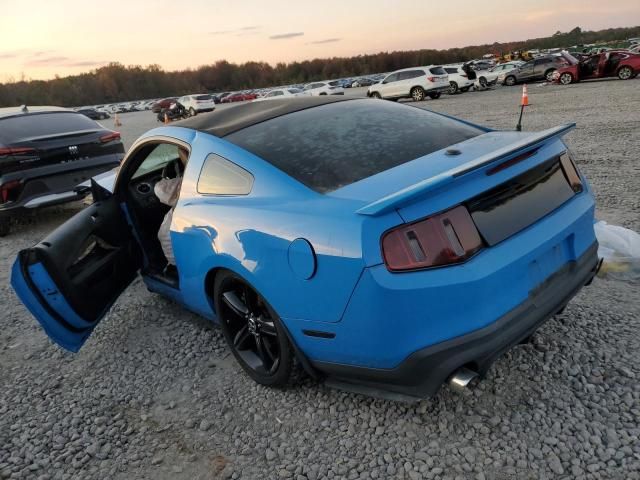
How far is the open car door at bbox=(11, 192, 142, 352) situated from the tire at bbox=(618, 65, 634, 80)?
23.8 m

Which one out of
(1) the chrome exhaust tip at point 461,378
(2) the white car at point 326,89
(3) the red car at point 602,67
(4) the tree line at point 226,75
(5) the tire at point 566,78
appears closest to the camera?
(1) the chrome exhaust tip at point 461,378

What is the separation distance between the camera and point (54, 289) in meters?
3.12

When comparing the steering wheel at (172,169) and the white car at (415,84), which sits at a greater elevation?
the steering wheel at (172,169)

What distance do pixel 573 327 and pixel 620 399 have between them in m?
0.68

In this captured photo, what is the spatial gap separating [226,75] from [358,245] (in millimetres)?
112236

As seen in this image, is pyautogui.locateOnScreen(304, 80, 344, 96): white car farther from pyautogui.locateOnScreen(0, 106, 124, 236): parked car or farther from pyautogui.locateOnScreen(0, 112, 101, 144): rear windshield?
pyautogui.locateOnScreen(0, 106, 124, 236): parked car

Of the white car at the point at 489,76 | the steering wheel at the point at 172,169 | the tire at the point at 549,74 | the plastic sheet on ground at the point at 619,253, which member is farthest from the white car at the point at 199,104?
the plastic sheet on ground at the point at 619,253

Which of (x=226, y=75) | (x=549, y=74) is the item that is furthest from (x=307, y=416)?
(x=226, y=75)

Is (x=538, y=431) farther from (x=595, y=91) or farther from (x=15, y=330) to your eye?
(x=595, y=91)

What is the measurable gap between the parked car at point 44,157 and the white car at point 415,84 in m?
19.9

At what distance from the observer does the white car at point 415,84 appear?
24156 millimetres

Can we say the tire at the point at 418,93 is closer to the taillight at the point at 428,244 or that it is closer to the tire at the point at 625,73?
the tire at the point at 625,73

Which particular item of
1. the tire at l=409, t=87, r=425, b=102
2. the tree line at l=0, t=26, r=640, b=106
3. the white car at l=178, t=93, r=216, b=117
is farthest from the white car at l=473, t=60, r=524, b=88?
the tree line at l=0, t=26, r=640, b=106

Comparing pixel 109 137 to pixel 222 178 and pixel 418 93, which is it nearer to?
pixel 222 178
